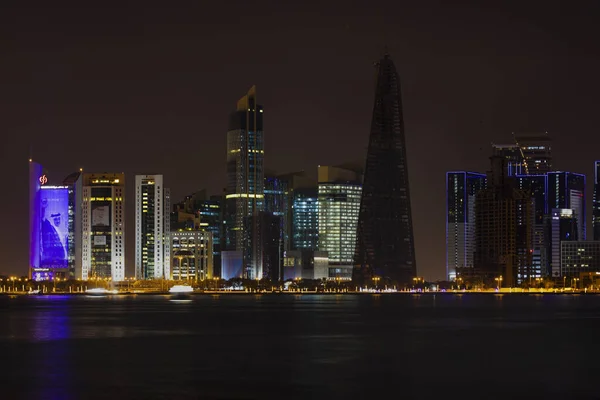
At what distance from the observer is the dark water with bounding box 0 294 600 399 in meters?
56.7

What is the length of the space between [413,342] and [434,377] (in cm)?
2615

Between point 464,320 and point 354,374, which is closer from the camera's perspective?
point 354,374

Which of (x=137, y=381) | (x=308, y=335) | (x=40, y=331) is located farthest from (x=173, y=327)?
(x=137, y=381)

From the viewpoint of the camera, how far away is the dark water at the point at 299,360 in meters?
56.7

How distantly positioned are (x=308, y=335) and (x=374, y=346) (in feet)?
42.9

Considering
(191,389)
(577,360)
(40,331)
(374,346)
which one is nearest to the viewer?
(191,389)

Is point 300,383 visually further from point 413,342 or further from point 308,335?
point 308,335

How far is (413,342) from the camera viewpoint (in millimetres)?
88500

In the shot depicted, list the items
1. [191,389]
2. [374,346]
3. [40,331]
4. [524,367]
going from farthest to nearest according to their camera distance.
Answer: [40,331]
[374,346]
[524,367]
[191,389]

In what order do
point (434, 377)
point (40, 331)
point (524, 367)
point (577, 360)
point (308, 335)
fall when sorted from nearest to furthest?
point (434, 377) < point (524, 367) < point (577, 360) < point (308, 335) < point (40, 331)

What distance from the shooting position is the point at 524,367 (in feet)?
222

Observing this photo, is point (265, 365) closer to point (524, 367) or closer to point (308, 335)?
point (524, 367)

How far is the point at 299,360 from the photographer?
2813 inches

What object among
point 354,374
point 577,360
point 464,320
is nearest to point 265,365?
point 354,374
